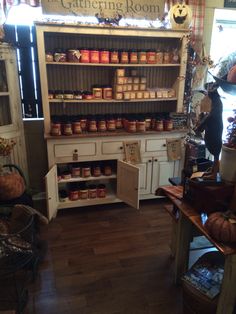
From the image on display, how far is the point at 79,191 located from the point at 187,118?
1386mm

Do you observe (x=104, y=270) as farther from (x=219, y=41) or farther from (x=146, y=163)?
(x=219, y=41)

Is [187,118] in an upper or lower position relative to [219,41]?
lower

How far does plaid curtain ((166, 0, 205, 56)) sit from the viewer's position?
2711 mm

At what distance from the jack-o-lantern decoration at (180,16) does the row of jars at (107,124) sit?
0.89m

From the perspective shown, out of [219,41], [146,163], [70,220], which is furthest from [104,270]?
[219,41]

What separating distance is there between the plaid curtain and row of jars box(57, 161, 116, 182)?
1.59m

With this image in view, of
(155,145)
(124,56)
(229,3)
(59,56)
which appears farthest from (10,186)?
(229,3)

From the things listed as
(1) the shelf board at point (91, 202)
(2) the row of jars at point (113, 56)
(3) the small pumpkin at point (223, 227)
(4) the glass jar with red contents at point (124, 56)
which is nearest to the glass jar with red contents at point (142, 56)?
(2) the row of jars at point (113, 56)

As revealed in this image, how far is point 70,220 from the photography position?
2.68 m

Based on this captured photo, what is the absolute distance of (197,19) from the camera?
2.78 m

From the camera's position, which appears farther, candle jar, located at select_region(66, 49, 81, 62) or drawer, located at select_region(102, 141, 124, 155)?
drawer, located at select_region(102, 141, 124, 155)

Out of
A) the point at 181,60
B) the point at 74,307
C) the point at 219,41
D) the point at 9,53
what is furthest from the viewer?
the point at 219,41

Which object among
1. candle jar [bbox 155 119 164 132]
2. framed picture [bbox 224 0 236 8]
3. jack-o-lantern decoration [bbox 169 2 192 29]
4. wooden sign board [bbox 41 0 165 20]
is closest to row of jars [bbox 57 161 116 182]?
candle jar [bbox 155 119 164 132]

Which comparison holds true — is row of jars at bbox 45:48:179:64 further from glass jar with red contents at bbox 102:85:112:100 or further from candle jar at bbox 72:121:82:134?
candle jar at bbox 72:121:82:134
